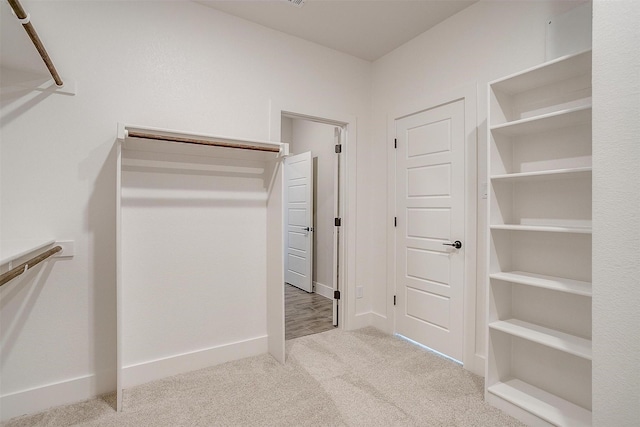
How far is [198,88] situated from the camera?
8.16 ft

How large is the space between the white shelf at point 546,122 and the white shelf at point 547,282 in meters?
0.91

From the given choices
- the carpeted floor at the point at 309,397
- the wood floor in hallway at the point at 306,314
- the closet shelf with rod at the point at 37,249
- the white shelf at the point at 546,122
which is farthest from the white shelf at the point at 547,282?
the closet shelf with rod at the point at 37,249

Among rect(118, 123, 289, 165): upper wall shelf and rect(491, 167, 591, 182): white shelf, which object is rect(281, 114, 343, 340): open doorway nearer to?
rect(118, 123, 289, 165): upper wall shelf

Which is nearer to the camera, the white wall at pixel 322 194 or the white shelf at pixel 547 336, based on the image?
the white shelf at pixel 547 336

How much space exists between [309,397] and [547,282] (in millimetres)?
1592

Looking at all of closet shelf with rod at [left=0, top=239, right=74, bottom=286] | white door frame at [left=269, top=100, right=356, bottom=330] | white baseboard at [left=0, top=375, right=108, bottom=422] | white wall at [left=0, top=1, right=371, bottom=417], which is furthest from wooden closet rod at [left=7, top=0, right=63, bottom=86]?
white door frame at [left=269, top=100, right=356, bottom=330]

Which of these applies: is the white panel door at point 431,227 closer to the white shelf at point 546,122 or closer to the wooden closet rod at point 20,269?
the white shelf at point 546,122

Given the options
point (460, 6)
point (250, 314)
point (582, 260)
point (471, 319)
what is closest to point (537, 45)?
point (460, 6)

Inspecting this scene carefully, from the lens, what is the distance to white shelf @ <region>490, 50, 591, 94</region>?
5.64 ft

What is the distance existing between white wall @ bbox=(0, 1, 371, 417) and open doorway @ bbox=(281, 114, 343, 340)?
1.89 metres

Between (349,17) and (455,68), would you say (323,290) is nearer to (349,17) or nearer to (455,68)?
(455,68)

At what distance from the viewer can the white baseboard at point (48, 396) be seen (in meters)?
1.89

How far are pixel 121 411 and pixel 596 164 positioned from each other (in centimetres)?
284

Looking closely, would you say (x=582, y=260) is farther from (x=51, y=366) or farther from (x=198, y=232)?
(x=51, y=366)
